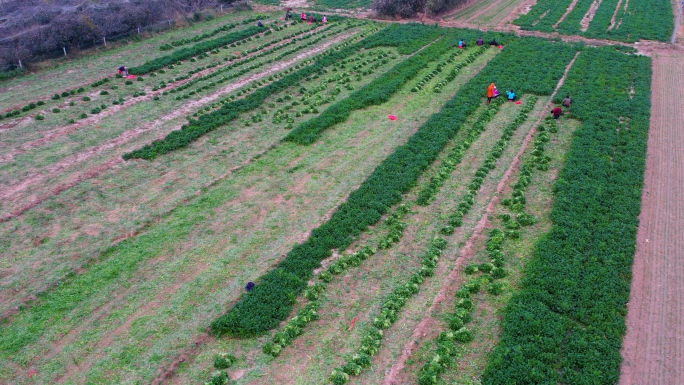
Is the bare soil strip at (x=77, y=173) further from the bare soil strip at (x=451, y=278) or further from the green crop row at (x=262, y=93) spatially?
the bare soil strip at (x=451, y=278)

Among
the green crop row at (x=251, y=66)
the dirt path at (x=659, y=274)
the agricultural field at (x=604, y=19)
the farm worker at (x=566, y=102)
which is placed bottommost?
the dirt path at (x=659, y=274)

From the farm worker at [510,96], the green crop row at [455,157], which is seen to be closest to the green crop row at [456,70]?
the green crop row at [455,157]

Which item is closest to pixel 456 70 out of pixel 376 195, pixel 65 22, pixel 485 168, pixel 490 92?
pixel 490 92

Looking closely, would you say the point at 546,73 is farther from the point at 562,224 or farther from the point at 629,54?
the point at 562,224

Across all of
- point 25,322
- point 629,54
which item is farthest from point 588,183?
point 629,54

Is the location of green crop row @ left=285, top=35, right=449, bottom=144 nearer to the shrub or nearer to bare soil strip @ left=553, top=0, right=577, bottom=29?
the shrub
